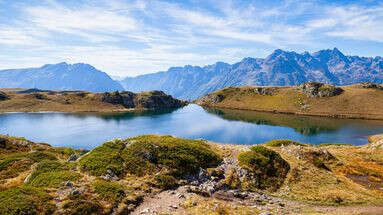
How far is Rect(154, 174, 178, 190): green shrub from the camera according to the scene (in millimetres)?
35156

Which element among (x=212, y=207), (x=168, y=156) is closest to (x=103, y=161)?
(x=168, y=156)

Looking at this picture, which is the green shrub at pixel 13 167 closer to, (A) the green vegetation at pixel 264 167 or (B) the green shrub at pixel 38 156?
(B) the green shrub at pixel 38 156

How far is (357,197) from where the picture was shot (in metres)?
38.5

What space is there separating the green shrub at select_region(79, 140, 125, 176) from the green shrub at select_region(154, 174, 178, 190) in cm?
464

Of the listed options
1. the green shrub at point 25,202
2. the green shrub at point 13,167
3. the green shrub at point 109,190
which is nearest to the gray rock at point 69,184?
the green shrub at point 109,190

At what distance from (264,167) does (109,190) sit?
21688 millimetres

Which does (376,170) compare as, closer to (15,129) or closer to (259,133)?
(259,133)

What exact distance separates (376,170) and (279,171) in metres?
27.9

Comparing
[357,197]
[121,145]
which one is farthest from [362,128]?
[121,145]

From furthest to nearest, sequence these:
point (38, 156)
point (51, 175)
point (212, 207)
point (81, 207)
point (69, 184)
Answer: point (38, 156) → point (51, 175) → point (69, 184) → point (212, 207) → point (81, 207)

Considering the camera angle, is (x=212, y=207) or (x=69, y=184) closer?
(x=212, y=207)

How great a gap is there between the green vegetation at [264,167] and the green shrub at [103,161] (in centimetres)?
1648

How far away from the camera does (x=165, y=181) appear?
3562 centimetres

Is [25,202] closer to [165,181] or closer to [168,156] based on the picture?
[165,181]
